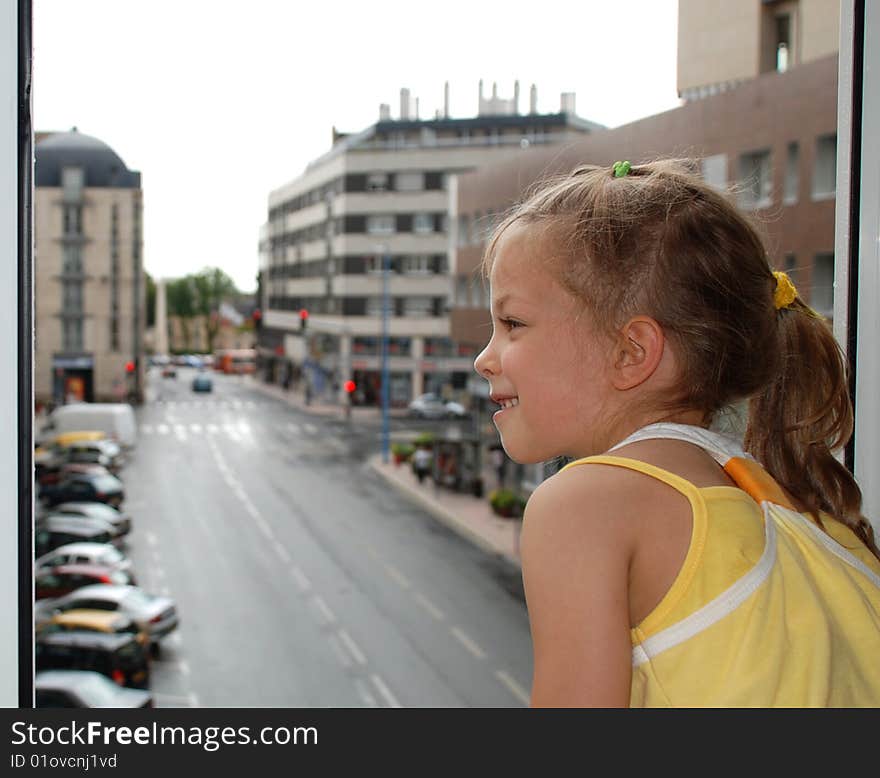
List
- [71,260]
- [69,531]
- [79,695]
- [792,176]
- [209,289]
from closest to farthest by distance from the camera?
[79,695]
[792,176]
[71,260]
[69,531]
[209,289]

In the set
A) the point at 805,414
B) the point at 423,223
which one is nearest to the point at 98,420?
the point at 423,223

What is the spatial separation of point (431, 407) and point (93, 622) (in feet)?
28.6

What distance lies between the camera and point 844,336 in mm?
808

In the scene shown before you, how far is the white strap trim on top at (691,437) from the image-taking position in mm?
485

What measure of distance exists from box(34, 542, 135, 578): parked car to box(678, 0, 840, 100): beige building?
4.15 m

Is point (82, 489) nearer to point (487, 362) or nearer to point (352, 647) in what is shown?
point (352, 647)

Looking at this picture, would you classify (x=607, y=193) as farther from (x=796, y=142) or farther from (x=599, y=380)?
(x=796, y=142)

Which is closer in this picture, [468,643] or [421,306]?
[468,643]

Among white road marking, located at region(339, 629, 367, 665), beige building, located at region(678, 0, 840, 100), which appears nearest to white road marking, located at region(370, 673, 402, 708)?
white road marking, located at region(339, 629, 367, 665)

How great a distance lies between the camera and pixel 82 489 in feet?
21.0

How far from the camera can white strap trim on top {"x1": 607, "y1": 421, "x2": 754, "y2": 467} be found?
485mm
